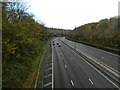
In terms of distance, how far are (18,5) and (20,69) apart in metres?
13.2

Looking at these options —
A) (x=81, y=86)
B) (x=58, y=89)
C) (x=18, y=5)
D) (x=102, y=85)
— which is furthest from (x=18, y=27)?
(x=102, y=85)

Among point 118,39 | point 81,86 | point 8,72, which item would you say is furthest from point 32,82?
point 118,39

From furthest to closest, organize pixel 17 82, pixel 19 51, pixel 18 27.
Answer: pixel 19 51, pixel 18 27, pixel 17 82

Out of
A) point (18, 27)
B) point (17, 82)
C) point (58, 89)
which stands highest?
point (18, 27)

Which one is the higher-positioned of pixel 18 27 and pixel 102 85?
pixel 18 27

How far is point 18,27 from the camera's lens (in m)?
19.9

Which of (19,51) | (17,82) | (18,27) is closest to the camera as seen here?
(17,82)

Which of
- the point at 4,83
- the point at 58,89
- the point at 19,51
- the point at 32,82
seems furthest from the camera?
the point at 19,51

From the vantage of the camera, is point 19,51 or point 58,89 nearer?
point 58,89

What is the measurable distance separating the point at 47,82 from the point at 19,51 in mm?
9801

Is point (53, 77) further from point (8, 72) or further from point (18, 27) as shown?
point (18, 27)

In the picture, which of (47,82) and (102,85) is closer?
(102,85)

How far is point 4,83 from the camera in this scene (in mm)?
14156

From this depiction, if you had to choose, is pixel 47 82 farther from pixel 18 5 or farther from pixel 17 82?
pixel 18 5
